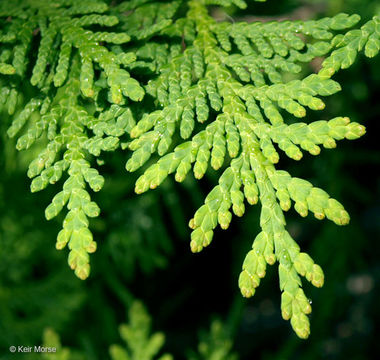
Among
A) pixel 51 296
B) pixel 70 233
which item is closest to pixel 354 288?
pixel 51 296

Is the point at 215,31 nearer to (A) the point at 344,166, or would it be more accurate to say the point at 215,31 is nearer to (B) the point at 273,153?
(B) the point at 273,153

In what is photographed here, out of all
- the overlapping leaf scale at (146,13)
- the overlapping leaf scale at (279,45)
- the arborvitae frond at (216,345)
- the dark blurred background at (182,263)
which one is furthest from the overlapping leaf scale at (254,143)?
the arborvitae frond at (216,345)

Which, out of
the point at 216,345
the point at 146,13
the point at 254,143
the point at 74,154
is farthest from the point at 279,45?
the point at 216,345

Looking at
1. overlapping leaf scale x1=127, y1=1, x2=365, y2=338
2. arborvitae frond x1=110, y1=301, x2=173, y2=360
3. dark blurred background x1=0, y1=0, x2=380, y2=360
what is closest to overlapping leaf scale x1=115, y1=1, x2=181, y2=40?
overlapping leaf scale x1=127, y1=1, x2=365, y2=338

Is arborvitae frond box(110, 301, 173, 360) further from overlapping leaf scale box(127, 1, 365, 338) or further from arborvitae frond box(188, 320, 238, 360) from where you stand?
overlapping leaf scale box(127, 1, 365, 338)

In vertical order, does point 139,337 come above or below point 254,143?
below

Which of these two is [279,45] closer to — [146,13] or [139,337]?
[146,13]

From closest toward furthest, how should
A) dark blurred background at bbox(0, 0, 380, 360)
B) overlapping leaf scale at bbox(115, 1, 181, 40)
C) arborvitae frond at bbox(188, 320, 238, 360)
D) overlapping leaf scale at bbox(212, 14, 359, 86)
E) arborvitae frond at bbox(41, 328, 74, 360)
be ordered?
1. overlapping leaf scale at bbox(212, 14, 359, 86)
2. overlapping leaf scale at bbox(115, 1, 181, 40)
3. arborvitae frond at bbox(41, 328, 74, 360)
4. arborvitae frond at bbox(188, 320, 238, 360)
5. dark blurred background at bbox(0, 0, 380, 360)

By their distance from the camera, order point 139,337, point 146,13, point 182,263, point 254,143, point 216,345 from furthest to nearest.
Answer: point 182,263 → point 216,345 → point 139,337 → point 146,13 → point 254,143

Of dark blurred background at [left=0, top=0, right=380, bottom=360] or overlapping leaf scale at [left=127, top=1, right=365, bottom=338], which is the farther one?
dark blurred background at [left=0, top=0, right=380, bottom=360]
